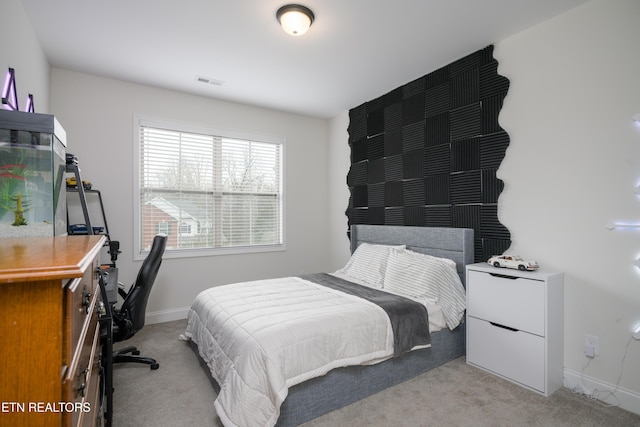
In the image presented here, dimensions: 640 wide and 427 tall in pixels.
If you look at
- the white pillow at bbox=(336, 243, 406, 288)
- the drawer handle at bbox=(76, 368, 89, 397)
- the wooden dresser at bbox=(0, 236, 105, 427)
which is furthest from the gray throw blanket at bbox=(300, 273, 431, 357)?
the wooden dresser at bbox=(0, 236, 105, 427)

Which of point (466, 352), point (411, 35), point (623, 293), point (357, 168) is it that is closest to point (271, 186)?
point (357, 168)

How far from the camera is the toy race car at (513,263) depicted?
7.92 feet

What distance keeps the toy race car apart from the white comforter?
1041 millimetres

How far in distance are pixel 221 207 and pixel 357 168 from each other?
190cm

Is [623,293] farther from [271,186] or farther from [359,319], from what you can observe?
[271,186]

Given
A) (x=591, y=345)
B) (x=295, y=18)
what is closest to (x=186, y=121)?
(x=295, y=18)

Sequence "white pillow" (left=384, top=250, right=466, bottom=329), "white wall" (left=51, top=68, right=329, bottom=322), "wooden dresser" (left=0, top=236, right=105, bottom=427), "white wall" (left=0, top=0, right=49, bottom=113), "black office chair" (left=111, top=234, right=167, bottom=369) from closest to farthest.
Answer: "wooden dresser" (left=0, top=236, right=105, bottom=427), "white wall" (left=0, top=0, right=49, bottom=113), "black office chair" (left=111, top=234, right=167, bottom=369), "white pillow" (left=384, top=250, right=466, bottom=329), "white wall" (left=51, top=68, right=329, bottom=322)

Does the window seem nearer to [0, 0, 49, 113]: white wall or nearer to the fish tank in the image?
[0, 0, 49, 113]: white wall

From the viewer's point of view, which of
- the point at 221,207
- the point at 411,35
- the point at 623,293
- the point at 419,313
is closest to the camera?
the point at 623,293

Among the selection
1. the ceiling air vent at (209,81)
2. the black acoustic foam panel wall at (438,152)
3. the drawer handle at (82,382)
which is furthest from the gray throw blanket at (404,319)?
the ceiling air vent at (209,81)

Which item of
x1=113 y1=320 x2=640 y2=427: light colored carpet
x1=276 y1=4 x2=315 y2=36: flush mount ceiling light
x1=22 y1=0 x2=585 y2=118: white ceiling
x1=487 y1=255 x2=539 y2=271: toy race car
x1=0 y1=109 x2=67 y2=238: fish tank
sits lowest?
x1=113 y1=320 x2=640 y2=427: light colored carpet

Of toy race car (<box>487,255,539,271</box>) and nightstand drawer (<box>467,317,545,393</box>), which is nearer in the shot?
nightstand drawer (<box>467,317,545,393</box>)

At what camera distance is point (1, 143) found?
4.16 feet

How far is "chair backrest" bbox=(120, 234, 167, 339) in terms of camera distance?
95.7 inches
